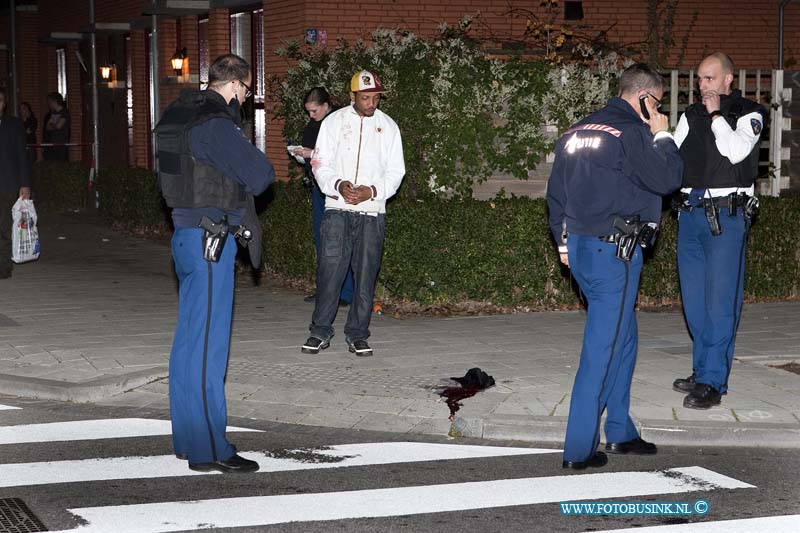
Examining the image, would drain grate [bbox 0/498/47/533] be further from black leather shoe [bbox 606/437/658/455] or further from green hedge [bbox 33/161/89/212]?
green hedge [bbox 33/161/89/212]

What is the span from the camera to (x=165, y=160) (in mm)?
6750

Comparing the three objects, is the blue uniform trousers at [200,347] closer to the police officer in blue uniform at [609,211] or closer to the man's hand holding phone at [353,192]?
the police officer in blue uniform at [609,211]

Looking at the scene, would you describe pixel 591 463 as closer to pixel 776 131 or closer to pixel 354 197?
pixel 354 197

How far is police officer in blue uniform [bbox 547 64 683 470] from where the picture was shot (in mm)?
6625

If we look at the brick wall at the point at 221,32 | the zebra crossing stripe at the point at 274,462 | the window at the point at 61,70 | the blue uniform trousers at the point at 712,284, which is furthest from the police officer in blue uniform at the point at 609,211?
Result: the window at the point at 61,70

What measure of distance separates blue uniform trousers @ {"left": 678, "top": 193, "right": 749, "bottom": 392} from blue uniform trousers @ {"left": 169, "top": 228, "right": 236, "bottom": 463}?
314 cm

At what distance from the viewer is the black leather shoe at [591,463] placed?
270 inches

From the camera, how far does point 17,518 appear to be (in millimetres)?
5996

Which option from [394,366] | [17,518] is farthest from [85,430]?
[394,366]

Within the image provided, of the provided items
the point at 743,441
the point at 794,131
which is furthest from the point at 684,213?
the point at 794,131

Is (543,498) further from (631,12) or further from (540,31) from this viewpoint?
(631,12)

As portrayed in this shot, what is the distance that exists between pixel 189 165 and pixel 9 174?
771cm

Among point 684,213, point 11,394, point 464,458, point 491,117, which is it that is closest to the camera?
point 464,458

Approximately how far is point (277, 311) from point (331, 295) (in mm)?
2142
